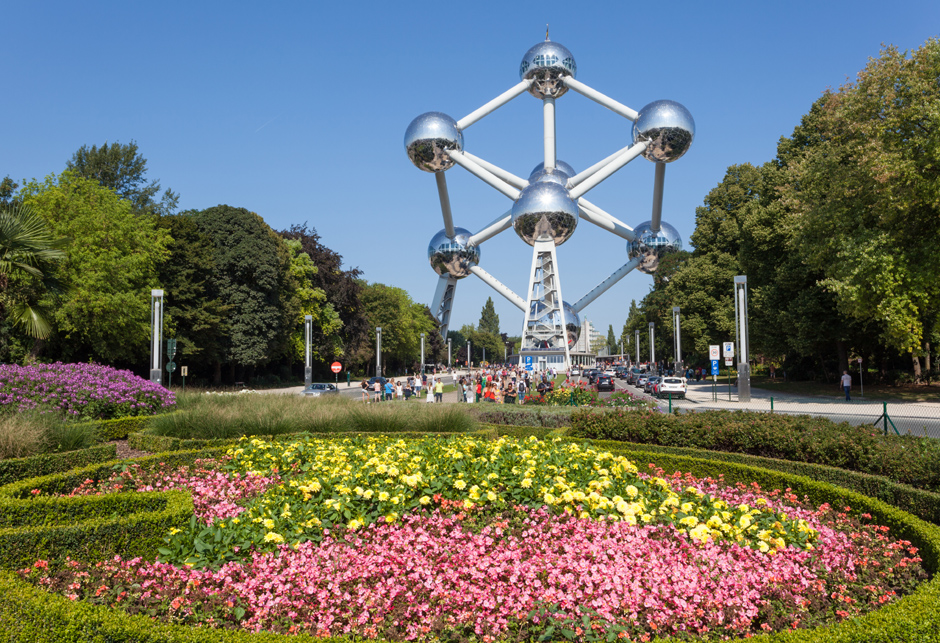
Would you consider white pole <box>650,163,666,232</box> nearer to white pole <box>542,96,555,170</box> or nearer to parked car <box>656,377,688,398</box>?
white pole <box>542,96,555,170</box>

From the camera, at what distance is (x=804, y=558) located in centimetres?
571

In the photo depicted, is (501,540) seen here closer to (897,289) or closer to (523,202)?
(897,289)

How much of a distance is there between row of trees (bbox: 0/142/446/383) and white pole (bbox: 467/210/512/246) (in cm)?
1182

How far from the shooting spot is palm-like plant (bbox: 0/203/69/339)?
1272 centimetres

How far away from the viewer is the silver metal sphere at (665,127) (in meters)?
50.0

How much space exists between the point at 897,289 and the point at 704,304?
22388mm

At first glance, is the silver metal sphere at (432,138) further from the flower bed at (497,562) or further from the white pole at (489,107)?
the flower bed at (497,562)

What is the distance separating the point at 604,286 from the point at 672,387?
31829mm

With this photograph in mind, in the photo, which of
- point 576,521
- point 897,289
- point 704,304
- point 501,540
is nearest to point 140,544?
point 501,540

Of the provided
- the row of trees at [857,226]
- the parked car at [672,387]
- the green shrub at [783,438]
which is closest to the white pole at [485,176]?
the row of trees at [857,226]

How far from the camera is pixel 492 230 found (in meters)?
61.7

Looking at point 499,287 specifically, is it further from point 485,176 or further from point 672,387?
point 672,387

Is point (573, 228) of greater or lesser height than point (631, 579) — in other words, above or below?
above

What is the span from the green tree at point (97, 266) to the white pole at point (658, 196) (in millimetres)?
38916
